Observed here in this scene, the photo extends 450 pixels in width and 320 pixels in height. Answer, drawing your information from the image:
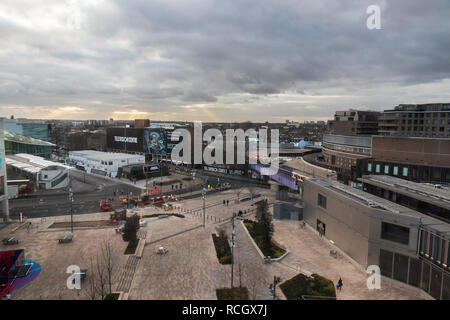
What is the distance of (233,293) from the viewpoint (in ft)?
60.4

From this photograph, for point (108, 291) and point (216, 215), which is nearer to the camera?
point (108, 291)

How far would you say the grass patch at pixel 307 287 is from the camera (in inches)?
737

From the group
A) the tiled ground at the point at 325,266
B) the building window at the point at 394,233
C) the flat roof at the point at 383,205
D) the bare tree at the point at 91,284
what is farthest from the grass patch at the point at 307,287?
the bare tree at the point at 91,284

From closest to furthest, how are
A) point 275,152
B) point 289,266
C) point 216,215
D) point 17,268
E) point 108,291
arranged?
point 108,291 < point 17,268 < point 289,266 < point 216,215 < point 275,152

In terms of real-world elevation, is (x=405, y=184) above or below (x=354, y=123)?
below

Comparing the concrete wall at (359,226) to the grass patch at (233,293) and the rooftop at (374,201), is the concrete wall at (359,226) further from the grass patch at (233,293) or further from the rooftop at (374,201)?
the grass patch at (233,293)

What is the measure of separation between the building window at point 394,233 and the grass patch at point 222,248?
12.1 m

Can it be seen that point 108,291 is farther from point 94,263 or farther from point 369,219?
point 369,219

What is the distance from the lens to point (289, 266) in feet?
75.2

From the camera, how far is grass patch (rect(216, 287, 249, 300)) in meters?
18.0

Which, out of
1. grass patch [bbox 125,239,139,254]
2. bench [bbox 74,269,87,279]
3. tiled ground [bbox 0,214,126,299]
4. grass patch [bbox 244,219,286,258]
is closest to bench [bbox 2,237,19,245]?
tiled ground [bbox 0,214,126,299]
